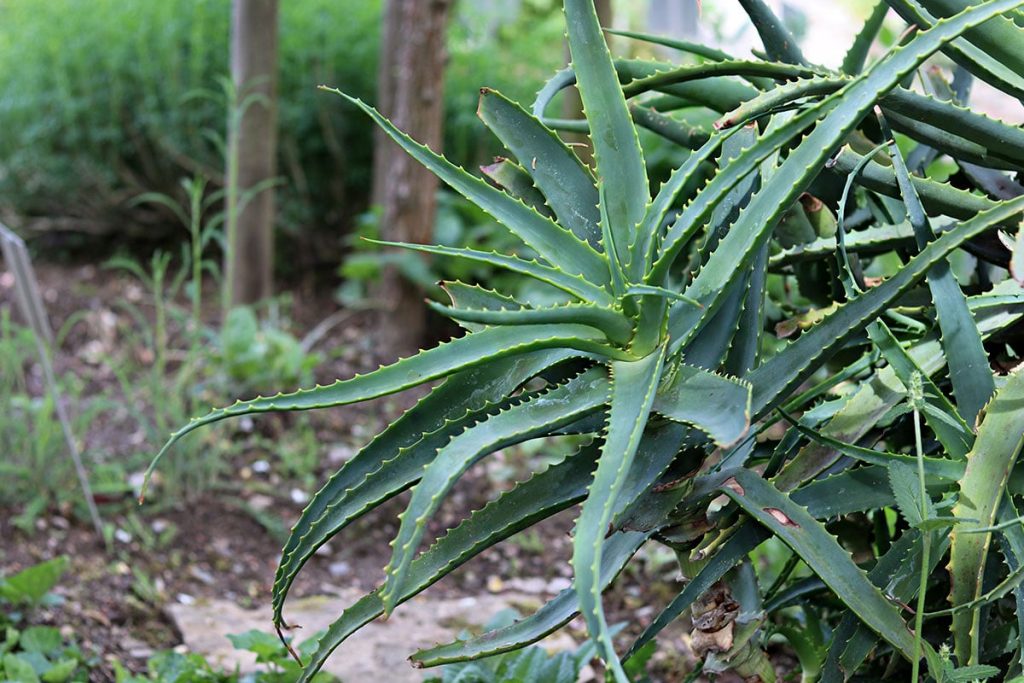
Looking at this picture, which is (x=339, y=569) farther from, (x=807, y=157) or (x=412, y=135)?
(x=807, y=157)

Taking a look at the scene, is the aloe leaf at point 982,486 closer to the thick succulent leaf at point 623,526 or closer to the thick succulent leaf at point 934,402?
the thick succulent leaf at point 934,402

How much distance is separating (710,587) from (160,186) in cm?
364

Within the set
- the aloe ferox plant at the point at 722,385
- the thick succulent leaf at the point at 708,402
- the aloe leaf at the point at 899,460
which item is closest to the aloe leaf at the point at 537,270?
the aloe ferox plant at the point at 722,385

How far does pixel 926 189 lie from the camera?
145cm

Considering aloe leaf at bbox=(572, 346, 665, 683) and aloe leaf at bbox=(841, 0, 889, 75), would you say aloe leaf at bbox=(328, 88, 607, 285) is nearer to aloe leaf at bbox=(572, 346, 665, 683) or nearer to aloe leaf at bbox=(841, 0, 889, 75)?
aloe leaf at bbox=(572, 346, 665, 683)

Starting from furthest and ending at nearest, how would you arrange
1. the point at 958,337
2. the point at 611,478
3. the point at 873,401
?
the point at 873,401, the point at 958,337, the point at 611,478

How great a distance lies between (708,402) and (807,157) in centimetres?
27

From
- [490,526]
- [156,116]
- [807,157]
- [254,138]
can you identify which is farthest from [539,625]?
[156,116]

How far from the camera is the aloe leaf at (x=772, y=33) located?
58.8 inches

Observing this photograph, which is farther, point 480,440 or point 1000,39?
point 1000,39

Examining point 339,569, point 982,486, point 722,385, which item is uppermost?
point 722,385

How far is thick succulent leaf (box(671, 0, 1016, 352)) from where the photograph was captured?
1.12m

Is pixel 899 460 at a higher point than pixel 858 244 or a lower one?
lower

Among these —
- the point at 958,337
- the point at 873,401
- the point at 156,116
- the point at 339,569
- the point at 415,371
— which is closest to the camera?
the point at 415,371
